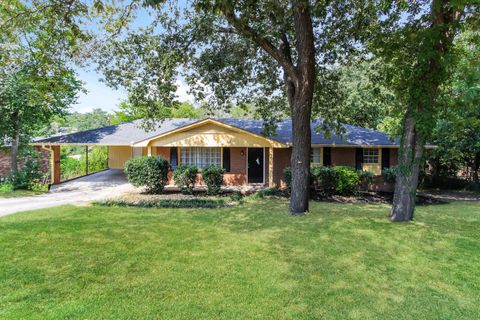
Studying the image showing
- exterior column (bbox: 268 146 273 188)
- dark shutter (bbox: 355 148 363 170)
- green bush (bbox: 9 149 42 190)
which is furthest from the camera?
dark shutter (bbox: 355 148 363 170)

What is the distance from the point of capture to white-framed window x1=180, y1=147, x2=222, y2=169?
17.6m

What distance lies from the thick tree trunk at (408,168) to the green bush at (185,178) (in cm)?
949

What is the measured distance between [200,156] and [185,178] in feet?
10.1

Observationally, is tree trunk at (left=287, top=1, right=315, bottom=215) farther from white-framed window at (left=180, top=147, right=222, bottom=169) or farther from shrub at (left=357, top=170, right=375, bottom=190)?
white-framed window at (left=180, top=147, right=222, bottom=169)

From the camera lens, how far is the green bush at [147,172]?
566 inches

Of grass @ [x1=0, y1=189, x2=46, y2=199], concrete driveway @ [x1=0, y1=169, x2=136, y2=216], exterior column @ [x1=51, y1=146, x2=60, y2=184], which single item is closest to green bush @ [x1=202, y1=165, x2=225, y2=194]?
concrete driveway @ [x1=0, y1=169, x2=136, y2=216]

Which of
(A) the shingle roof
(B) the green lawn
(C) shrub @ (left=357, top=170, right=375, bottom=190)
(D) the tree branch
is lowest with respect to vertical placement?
(B) the green lawn

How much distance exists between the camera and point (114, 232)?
6.98 meters

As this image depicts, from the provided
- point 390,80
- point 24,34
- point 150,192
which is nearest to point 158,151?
point 150,192

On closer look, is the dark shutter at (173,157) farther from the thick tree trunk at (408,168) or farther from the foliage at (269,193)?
the thick tree trunk at (408,168)

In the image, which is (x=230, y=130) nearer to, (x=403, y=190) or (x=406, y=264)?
(x=403, y=190)

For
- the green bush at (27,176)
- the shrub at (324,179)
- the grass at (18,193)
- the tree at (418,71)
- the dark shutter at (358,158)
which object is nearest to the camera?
the tree at (418,71)

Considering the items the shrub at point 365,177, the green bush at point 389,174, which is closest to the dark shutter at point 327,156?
the shrub at point 365,177

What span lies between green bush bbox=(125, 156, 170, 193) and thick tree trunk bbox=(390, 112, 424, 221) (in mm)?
10266
